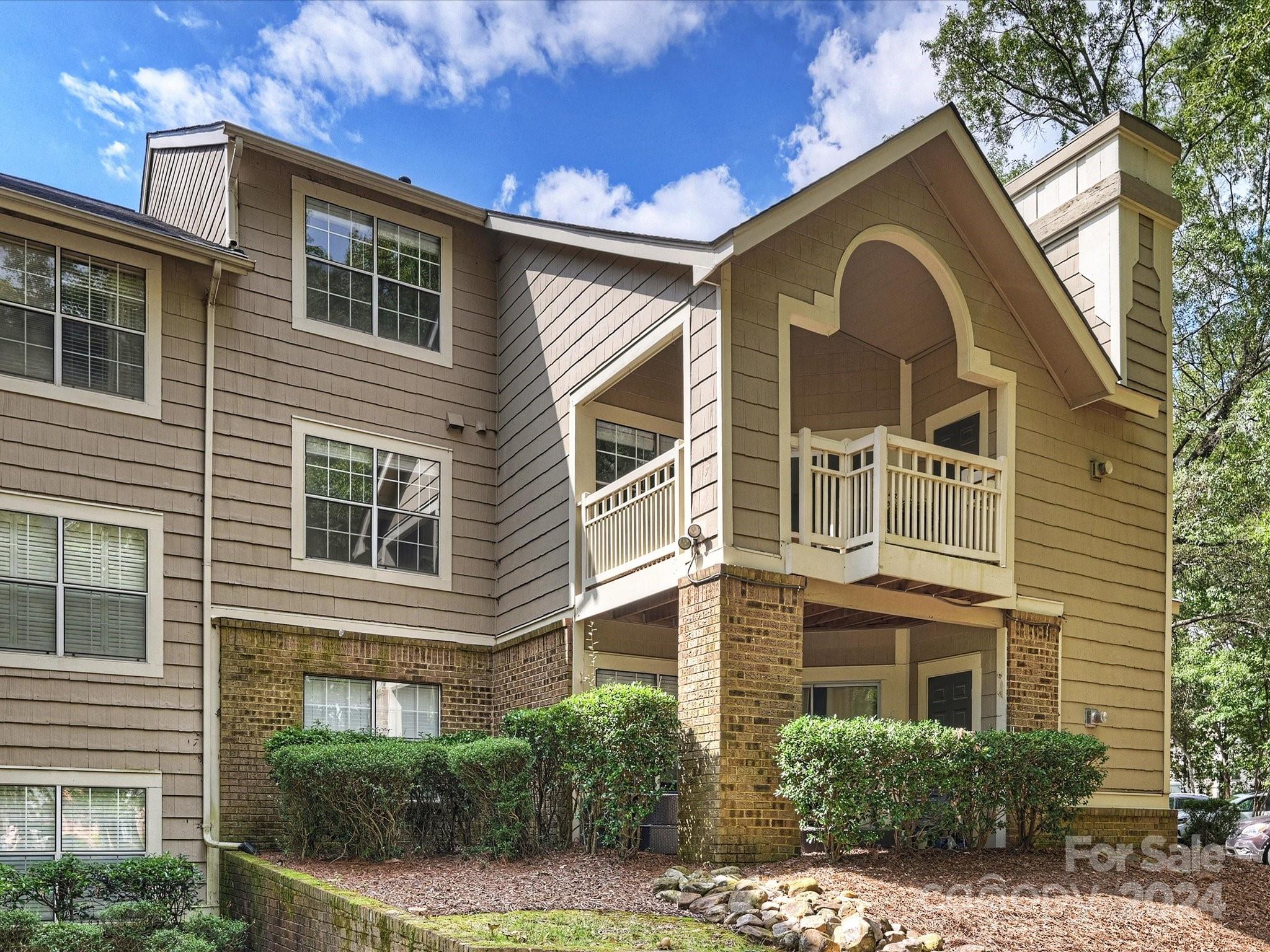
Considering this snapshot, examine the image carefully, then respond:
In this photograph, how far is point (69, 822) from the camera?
11172mm

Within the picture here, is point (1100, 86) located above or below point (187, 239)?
above

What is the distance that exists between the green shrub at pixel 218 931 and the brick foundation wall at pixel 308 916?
0.23m

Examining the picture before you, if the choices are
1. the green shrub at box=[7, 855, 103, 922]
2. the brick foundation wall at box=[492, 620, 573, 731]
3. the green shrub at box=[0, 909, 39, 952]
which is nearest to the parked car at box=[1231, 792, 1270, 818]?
the brick foundation wall at box=[492, 620, 573, 731]

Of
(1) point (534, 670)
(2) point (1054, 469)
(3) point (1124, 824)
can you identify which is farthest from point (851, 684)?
(1) point (534, 670)

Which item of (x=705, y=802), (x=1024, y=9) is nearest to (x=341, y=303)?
(x=705, y=802)

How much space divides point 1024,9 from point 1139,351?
1273 cm

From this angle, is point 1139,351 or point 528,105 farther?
point 528,105

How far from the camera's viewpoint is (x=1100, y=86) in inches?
934

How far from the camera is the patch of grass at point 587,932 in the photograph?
7.08 meters

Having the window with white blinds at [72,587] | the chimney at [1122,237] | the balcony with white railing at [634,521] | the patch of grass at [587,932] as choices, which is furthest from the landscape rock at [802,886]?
the chimney at [1122,237]

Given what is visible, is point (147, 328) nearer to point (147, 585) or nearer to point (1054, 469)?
point (147, 585)

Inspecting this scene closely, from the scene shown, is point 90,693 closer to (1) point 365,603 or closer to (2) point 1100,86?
(1) point 365,603

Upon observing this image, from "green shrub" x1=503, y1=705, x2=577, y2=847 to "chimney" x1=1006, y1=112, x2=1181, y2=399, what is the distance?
7812 millimetres

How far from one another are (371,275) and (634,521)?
489 centimetres
